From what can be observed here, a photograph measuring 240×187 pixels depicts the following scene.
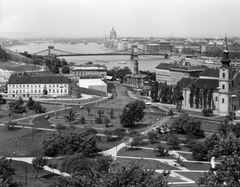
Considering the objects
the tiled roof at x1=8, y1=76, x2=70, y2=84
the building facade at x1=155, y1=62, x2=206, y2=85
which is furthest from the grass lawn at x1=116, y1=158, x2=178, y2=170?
the building facade at x1=155, y1=62, x2=206, y2=85

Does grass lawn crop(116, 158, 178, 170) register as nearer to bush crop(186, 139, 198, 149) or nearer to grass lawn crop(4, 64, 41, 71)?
bush crop(186, 139, 198, 149)

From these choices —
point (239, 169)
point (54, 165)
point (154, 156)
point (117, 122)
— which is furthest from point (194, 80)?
point (239, 169)

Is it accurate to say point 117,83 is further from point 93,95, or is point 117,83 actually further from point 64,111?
point 64,111

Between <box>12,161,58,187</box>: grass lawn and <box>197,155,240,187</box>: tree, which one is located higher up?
<box>197,155,240,187</box>: tree

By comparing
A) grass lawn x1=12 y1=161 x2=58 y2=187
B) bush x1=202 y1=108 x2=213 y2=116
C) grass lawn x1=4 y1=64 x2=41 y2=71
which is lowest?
grass lawn x1=12 y1=161 x2=58 y2=187

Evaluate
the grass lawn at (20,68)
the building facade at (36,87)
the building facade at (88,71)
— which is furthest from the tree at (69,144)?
the grass lawn at (20,68)

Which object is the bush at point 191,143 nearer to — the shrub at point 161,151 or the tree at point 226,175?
the shrub at point 161,151
